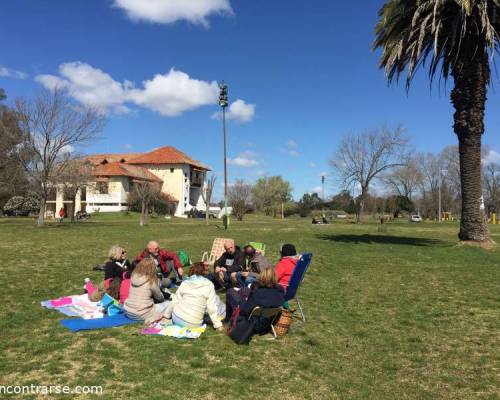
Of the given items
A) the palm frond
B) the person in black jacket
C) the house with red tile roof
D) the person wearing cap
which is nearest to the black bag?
the person wearing cap

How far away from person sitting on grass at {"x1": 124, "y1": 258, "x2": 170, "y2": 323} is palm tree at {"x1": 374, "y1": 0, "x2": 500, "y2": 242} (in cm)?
1317

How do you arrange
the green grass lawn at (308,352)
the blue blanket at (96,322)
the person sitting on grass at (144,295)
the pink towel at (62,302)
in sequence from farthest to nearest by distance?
the pink towel at (62,302), the person sitting on grass at (144,295), the blue blanket at (96,322), the green grass lawn at (308,352)

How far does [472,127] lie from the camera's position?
51.0 feet

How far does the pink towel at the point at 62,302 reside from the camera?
7.00 meters

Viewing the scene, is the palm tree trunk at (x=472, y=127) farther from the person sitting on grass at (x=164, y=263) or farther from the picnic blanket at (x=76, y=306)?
the picnic blanket at (x=76, y=306)

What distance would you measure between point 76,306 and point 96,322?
1005mm

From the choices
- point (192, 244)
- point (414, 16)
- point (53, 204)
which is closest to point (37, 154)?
point (192, 244)

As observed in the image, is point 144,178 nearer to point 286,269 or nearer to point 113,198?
point 113,198

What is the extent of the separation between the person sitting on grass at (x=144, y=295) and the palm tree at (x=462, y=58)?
43.2ft

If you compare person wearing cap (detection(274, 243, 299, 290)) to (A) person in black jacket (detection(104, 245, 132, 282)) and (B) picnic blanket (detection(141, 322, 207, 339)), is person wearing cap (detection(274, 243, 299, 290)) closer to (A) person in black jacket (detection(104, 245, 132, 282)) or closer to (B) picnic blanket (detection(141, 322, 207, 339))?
(B) picnic blanket (detection(141, 322, 207, 339))

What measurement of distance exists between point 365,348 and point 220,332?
1847 millimetres

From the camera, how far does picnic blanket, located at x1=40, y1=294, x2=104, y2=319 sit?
6.38m

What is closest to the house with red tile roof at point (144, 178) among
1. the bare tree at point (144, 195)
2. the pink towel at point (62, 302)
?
Result: the bare tree at point (144, 195)

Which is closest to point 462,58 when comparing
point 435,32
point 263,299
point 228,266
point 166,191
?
point 435,32
